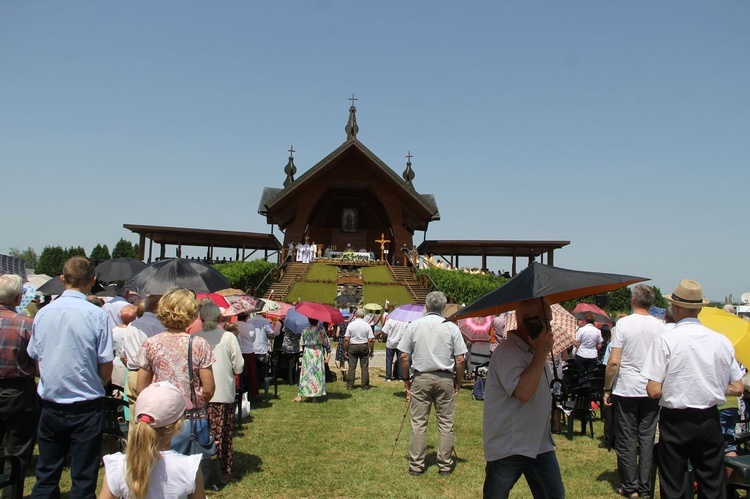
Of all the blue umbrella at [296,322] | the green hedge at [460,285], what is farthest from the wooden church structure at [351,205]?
the blue umbrella at [296,322]

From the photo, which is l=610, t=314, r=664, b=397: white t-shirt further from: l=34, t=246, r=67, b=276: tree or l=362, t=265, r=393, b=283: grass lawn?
l=34, t=246, r=67, b=276: tree

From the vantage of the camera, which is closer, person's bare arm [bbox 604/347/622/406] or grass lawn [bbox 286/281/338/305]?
person's bare arm [bbox 604/347/622/406]

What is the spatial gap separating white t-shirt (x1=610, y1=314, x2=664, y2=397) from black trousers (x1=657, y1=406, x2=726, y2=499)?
1.16 m

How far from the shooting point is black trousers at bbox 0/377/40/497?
15.9 feet

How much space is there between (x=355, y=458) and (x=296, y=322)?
483cm

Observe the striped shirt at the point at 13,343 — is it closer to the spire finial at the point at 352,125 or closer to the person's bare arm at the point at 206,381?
the person's bare arm at the point at 206,381

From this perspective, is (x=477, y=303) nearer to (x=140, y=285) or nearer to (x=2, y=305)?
(x=2, y=305)

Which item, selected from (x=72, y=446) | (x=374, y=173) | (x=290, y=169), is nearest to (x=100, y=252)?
(x=290, y=169)

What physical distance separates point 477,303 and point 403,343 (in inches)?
123

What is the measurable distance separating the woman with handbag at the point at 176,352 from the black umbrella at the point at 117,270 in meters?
9.82

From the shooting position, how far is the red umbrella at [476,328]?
1152cm

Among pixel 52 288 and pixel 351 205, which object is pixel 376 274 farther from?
pixel 52 288

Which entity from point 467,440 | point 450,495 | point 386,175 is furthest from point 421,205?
point 450,495

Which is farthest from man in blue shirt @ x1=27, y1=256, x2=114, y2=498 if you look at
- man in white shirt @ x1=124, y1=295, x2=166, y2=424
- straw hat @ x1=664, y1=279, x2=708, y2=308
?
straw hat @ x1=664, y1=279, x2=708, y2=308
